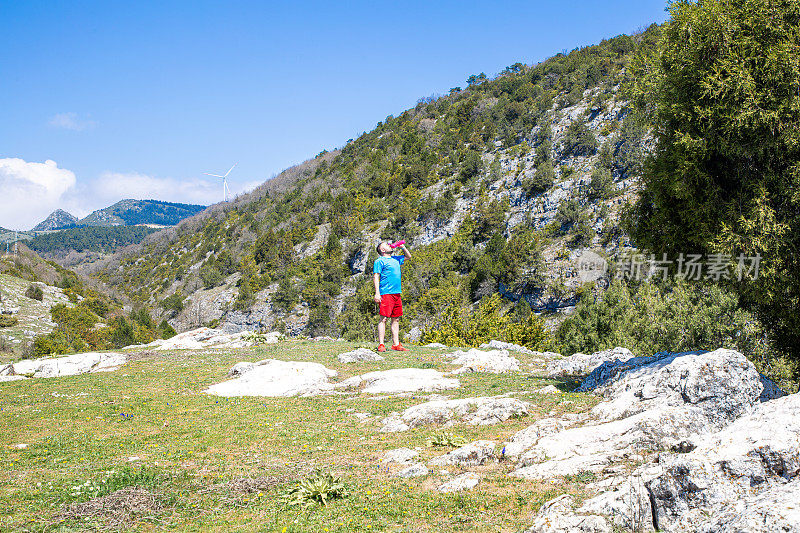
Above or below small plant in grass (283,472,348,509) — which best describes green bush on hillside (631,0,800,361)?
above

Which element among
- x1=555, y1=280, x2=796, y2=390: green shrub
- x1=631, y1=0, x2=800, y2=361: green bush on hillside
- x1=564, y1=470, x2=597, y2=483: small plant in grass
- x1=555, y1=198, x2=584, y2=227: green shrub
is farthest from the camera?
x1=555, y1=198, x2=584, y2=227: green shrub

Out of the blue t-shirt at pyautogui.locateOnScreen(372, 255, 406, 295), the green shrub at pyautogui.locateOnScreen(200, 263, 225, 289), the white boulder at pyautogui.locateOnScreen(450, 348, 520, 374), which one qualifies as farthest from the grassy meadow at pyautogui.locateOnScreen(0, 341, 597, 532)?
the green shrub at pyautogui.locateOnScreen(200, 263, 225, 289)

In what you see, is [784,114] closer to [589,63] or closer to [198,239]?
[589,63]

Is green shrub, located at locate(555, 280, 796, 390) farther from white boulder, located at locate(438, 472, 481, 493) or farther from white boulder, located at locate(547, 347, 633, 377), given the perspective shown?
white boulder, located at locate(438, 472, 481, 493)

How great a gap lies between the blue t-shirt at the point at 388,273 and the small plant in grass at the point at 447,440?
28.4 ft

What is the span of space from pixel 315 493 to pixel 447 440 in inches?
107

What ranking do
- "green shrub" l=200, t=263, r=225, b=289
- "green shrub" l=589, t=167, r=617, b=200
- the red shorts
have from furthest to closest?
"green shrub" l=200, t=263, r=225, b=289 < "green shrub" l=589, t=167, r=617, b=200 < the red shorts

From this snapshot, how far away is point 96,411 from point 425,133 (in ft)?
338

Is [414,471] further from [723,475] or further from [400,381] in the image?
[400,381]

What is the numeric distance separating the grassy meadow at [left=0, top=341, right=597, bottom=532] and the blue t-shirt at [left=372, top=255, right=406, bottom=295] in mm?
4238

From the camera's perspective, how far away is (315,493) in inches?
255

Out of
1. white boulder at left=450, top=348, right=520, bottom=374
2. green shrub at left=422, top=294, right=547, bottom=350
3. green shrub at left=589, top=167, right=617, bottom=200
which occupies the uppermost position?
green shrub at left=589, top=167, right=617, bottom=200

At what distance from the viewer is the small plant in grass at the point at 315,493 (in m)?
6.38

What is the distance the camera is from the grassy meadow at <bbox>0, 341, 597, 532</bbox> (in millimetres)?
5930
